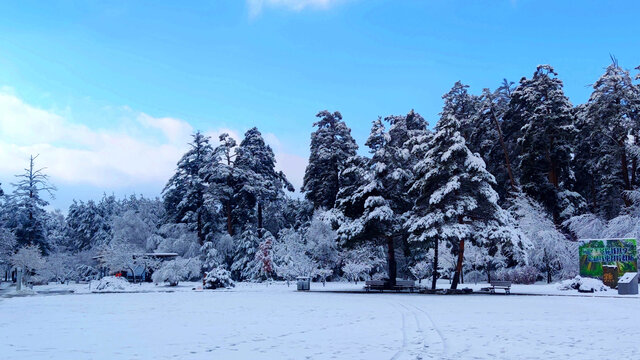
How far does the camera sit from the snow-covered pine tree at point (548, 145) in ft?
148

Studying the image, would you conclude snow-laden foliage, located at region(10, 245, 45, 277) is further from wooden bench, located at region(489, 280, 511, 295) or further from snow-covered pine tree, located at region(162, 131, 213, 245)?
wooden bench, located at region(489, 280, 511, 295)

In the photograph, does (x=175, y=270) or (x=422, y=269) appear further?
(x=422, y=269)

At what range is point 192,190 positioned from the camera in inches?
2114

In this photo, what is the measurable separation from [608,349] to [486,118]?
144 ft

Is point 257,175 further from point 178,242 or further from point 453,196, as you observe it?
point 453,196

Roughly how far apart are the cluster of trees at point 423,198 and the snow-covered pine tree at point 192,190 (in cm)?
17

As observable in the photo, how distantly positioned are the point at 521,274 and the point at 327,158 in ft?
72.5

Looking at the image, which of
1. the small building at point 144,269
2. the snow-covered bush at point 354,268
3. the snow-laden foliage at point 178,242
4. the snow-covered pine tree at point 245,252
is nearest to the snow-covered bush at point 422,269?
the snow-covered bush at point 354,268

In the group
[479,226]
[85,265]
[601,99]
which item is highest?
[601,99]

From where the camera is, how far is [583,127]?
48.4 meters

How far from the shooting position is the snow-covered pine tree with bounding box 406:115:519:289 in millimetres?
31266

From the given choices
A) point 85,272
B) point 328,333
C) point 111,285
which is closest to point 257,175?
point 111,285

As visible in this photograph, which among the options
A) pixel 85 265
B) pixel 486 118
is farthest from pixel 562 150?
pixel 85 265

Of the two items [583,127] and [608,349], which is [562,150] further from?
[608,349]
